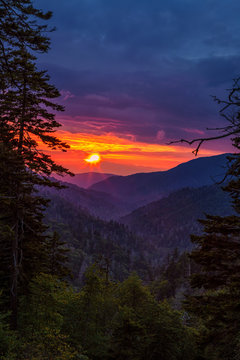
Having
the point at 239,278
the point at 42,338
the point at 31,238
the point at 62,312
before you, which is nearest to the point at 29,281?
the point at 31,238

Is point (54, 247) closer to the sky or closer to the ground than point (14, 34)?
closer to the ground

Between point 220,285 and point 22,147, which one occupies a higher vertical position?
point 22,147

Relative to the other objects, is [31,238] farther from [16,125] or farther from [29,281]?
[16,125]

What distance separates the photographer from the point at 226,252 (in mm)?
9422

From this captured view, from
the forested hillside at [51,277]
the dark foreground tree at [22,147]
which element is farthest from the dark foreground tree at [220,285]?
the dark foreground tree at [22,147]

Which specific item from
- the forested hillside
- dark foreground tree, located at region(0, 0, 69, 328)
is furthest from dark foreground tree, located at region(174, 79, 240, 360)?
dark foreground tree, located at region(0, 0, 69, 328)

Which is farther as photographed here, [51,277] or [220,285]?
[51,277]

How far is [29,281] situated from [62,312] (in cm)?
589

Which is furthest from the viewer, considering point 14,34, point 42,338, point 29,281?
point 29,281

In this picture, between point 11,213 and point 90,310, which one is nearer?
point 11,213

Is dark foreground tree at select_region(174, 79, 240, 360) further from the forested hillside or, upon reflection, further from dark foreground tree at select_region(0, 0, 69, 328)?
dark foreground tree at select_region(0, 0, 69, 328)

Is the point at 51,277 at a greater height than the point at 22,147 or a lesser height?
lesser

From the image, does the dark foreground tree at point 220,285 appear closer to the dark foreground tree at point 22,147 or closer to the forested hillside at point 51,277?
the forested hillside at point 51,277

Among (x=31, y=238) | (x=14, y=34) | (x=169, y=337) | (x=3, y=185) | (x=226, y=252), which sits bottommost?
(x=169, y=337)
